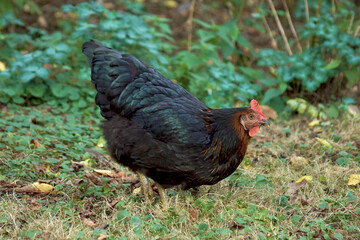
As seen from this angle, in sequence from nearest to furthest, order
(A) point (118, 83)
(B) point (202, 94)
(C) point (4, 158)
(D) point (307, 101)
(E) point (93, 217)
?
(E) point (93, 217)
(A) point (118, 83)
(C) point (4, 158)
(B) point (202, 94)
(D) point (307, 101)

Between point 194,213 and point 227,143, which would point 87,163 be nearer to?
point 194,213

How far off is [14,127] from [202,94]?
8.16 ft

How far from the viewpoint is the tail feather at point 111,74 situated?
4.49 metres

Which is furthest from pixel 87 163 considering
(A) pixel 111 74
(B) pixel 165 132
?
A: (B) pixel 165 132

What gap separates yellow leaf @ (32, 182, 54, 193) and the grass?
5 cm

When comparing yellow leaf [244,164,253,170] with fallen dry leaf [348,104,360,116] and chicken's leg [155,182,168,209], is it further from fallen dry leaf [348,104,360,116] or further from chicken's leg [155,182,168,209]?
fallen dry leaf [348,104,360,116]

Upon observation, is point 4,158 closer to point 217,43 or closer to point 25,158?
point 25,158

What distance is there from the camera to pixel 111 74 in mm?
4559

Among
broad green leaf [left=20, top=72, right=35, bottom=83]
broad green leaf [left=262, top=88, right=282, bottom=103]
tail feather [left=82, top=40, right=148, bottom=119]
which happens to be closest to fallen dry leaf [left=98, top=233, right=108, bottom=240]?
tail feather [left=82, top=40, right=148, bottom=119]

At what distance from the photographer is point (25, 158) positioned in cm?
484

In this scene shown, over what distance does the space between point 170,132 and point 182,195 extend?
0.75 metres

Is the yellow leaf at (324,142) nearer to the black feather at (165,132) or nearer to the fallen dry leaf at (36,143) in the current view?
the black feather at (165,132)

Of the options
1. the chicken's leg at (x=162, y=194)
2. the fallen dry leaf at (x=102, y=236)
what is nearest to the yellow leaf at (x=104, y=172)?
the chicken's leg at (x=162, y=194)

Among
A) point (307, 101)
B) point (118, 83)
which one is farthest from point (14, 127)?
point (307, 101)
